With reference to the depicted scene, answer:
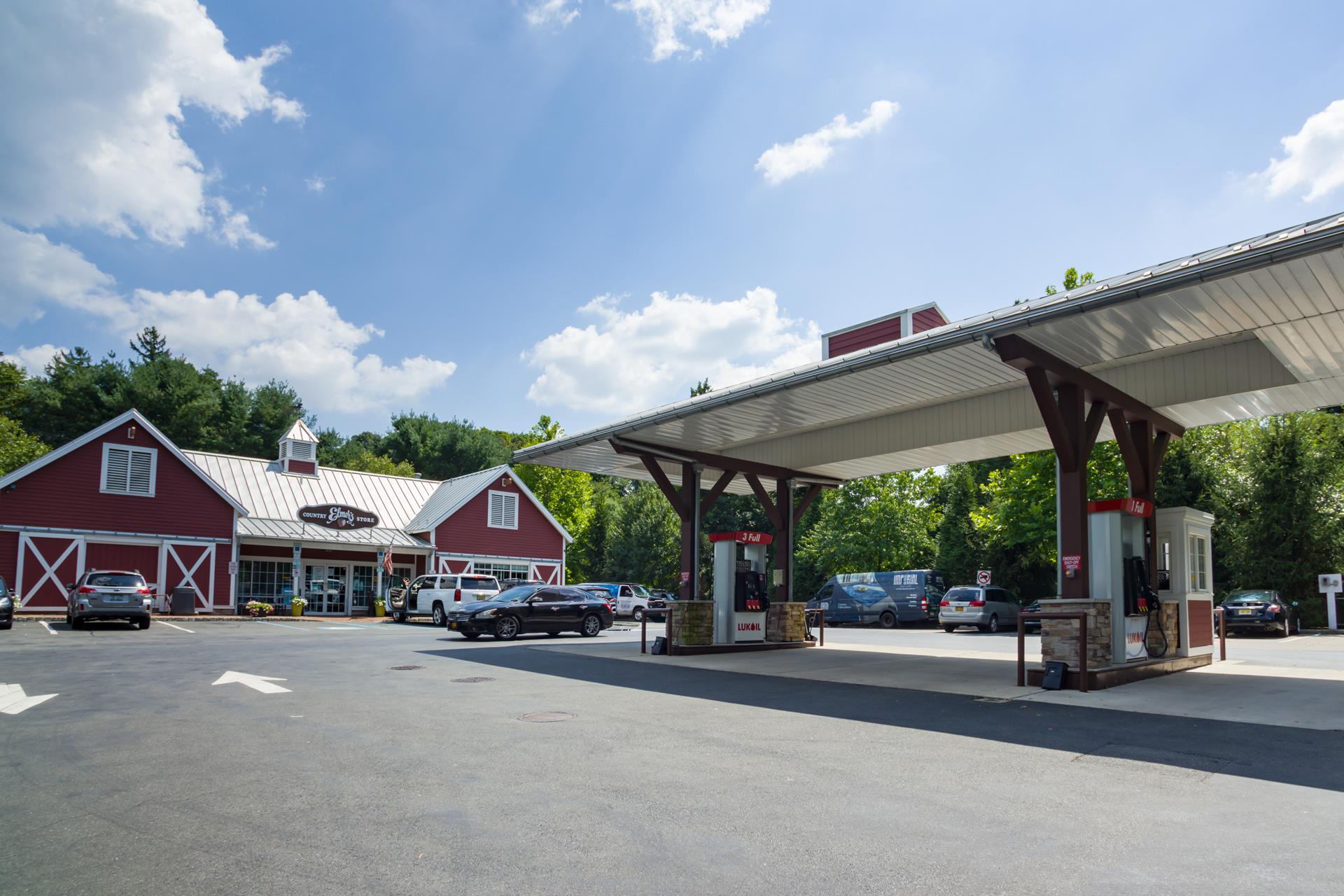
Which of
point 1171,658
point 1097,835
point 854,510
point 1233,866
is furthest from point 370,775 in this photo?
point 854,510

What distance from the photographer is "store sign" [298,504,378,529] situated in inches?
1431

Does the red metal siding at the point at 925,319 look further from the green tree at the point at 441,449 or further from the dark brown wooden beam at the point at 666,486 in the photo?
the green tree at the point at 441,449

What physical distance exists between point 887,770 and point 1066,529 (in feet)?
23.8

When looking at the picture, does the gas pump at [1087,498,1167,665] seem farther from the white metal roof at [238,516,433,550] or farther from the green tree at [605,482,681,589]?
the green tree at [605,482,681,589]

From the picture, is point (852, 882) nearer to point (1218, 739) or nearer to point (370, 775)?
point (370, 775)

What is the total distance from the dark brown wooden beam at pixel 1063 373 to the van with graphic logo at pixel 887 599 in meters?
20.5

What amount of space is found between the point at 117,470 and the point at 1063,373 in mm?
30619

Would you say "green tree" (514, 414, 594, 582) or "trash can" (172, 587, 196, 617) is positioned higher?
"green tree" (514, 414, 594, 582)

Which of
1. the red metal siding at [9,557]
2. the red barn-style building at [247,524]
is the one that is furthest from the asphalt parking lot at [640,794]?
the red barn-style building at [247,524]

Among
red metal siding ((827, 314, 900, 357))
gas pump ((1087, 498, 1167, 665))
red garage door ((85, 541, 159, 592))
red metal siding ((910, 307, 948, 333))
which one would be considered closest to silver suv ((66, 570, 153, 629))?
red garage door ((85, 541, 159, 592))

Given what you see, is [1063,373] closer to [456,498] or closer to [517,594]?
[517,594]

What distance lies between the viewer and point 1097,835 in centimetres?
522

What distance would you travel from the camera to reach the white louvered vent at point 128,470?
3059 centimetres

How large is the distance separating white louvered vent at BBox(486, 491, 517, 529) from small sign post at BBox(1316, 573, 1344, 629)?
100 feet
